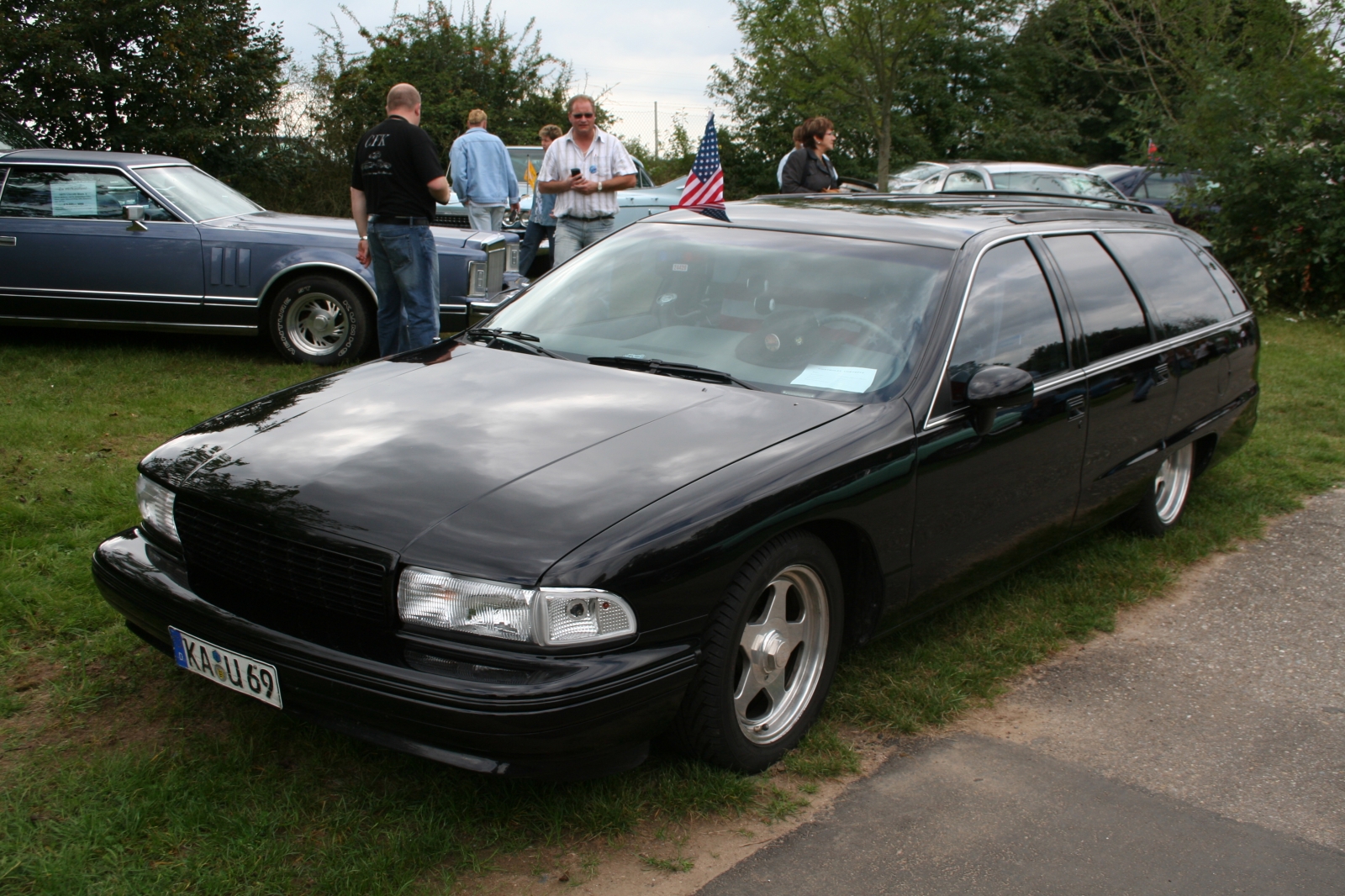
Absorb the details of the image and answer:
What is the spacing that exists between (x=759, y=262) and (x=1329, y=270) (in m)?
10.7

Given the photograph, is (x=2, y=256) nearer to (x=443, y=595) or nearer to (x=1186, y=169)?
(x=443, y=595)

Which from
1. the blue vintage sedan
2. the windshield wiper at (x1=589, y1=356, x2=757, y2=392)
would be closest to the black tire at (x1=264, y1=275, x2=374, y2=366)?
the blue vintage sedan

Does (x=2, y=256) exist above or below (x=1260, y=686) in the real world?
above

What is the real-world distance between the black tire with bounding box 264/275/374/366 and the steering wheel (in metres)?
5.03

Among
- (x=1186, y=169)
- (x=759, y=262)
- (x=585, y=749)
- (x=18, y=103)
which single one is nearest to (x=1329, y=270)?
(x=1186, y=169)

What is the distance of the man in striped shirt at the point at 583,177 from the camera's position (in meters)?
8.36

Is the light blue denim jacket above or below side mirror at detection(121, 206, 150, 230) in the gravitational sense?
above

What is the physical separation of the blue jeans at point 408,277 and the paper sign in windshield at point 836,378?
383 cm

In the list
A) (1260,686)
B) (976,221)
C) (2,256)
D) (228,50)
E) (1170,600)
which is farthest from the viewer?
(228,50)

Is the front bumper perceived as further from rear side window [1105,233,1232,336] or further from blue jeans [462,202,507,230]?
blue jeans [462,202,507,230]

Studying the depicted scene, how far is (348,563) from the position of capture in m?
2.61

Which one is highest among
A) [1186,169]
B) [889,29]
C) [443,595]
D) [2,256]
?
[889,29]

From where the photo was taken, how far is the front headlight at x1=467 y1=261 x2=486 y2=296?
8031 mm

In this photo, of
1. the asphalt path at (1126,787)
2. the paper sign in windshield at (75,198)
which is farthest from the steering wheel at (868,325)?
the paper sign in windshield at (75,198)
